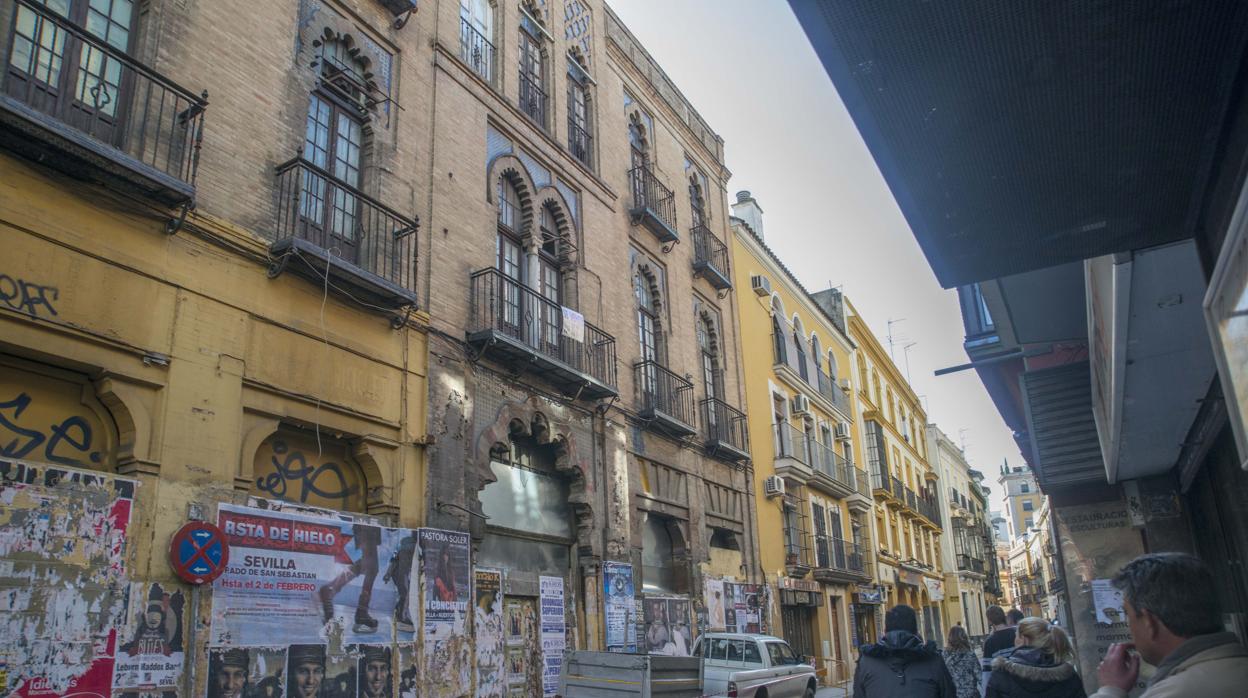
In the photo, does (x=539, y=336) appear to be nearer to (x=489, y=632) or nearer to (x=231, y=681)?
(x=489, y=632)

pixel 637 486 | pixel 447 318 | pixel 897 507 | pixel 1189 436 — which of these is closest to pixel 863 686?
pixel 1189 436

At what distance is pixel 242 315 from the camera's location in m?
9.95

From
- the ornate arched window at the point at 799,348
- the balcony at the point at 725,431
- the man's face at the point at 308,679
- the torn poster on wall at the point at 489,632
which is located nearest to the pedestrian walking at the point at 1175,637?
the man's face at the point at 308,679

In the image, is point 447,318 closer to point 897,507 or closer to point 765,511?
point 765,511

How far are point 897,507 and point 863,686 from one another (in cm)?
3509

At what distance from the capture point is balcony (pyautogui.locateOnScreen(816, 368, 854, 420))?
104 feet

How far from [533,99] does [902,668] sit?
14167 millimetres

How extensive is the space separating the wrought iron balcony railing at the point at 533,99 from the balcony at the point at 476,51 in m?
0.93

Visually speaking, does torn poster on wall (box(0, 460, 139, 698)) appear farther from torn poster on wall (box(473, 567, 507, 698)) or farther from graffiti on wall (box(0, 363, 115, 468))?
torn poster on wall (box(473, 567, 507, 698))

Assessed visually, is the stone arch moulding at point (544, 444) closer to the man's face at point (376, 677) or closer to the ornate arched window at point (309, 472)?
the ornate arched window at point (309, 472)

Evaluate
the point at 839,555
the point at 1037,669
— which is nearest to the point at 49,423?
the point at 1037,669

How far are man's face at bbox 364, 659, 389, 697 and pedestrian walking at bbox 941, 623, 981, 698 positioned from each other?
642cm

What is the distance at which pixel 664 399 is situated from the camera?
19422 millimetres

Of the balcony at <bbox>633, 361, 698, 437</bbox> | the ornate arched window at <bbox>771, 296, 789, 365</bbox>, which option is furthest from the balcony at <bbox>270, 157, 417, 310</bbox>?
the ornate arched window at <bbox>771, 296, 789, 365</bbox>
